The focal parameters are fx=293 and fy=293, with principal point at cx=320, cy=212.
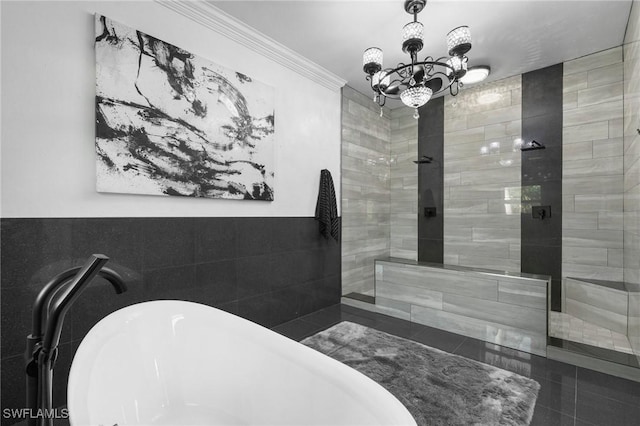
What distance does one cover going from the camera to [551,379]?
200cm

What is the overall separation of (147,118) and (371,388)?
2.06 meters

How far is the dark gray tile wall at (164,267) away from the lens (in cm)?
154

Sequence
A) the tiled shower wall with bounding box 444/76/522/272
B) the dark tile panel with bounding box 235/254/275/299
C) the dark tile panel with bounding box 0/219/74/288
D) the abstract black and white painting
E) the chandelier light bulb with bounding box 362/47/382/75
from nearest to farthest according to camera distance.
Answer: the dark tile panel with bounding box 0/219/74/288 → the abstract black and white painting → the chandelier light bulb with bounding box 362/47/382/75 → the dark tile panel with bounding box 235/254/275/299 → the tiled shower wall with bounding box 444/76/522/272

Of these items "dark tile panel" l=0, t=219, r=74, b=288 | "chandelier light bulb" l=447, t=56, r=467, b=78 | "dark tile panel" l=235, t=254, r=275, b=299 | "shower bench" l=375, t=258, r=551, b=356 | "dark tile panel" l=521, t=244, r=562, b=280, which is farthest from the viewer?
"dark tile panel" l=521, t=244, r=562, b=280

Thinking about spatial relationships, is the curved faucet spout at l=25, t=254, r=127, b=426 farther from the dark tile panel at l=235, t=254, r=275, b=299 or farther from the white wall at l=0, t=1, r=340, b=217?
the dark tile panel at l=235, t=254, r=275, b=299

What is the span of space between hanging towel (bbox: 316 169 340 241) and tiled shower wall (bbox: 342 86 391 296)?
0.35 meters

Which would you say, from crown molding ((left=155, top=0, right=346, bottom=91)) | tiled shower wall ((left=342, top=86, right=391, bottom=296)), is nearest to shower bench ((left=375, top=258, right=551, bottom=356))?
tiled shower wall ((left=342, top=86, right=391, bottom=296))

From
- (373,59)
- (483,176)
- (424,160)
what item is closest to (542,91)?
(483,176)

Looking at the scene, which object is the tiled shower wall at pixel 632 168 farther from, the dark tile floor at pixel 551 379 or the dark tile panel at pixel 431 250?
the dark tile panel at pixel 431 250

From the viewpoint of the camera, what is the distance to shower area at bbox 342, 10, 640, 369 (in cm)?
252

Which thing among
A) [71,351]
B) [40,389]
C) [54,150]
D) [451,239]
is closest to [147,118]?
[54,150]

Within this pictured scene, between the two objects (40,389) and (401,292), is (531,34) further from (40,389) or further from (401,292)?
(40,389)

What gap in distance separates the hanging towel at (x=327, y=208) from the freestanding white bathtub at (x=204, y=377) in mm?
1782

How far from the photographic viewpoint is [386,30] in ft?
8.25
